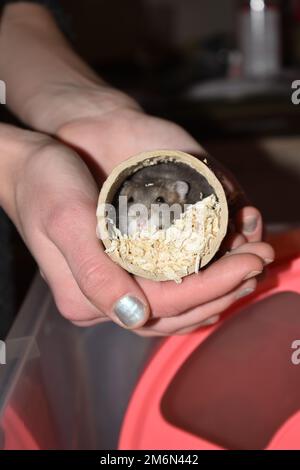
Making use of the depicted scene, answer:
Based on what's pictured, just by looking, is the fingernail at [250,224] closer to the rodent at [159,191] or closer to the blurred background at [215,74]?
the rodent at [159,191]

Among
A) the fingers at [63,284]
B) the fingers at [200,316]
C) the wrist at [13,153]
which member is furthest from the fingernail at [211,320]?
the wrist at [13,153]

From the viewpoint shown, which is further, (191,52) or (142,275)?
(191,52)

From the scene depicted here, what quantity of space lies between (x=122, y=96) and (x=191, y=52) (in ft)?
3.75

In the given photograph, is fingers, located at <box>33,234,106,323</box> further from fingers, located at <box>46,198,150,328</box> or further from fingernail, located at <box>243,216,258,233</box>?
fingernail, located at <box>243,216,258,233</box>

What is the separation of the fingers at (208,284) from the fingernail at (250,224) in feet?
0.24

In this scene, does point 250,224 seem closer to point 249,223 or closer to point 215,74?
point 249,223

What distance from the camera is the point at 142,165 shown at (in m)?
0.60

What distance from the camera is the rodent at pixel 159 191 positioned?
2.04ft

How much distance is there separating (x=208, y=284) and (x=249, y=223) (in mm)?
124

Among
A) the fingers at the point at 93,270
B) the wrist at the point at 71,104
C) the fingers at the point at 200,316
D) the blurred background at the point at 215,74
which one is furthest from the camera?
the blurred background at the point at 215,74

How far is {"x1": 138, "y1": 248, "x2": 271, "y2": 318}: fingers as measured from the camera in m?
0.61

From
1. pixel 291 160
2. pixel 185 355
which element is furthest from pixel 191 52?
pixel 185 355
